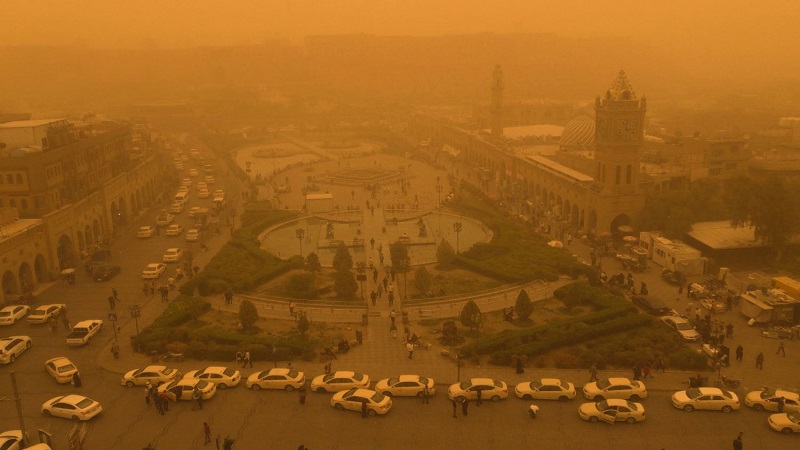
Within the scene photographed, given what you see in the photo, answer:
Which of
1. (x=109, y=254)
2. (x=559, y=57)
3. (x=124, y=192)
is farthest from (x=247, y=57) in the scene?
(x=109, y=254)

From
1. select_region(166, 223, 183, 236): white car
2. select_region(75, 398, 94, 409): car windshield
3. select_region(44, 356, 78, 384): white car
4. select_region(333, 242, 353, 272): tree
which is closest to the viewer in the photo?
select_region(75, 398, 94, 409): car windshield

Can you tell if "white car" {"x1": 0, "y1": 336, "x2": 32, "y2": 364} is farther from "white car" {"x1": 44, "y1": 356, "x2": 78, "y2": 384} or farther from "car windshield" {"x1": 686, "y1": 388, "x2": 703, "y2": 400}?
"car windshield" {"x1": 686, "y1": 388, "x2": 703, "y2": 400}

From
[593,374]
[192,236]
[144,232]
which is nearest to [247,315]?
[593,374]

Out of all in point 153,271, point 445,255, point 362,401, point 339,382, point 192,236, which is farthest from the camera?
point 192,236

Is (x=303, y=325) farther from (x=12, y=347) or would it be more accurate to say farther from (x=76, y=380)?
(x=12, y=347)

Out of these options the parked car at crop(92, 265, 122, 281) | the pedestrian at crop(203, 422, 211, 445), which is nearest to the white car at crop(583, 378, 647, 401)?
the pedestrian at crop(203, 422, 211, 445)

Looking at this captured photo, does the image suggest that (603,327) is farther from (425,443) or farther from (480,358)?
(425,443)
